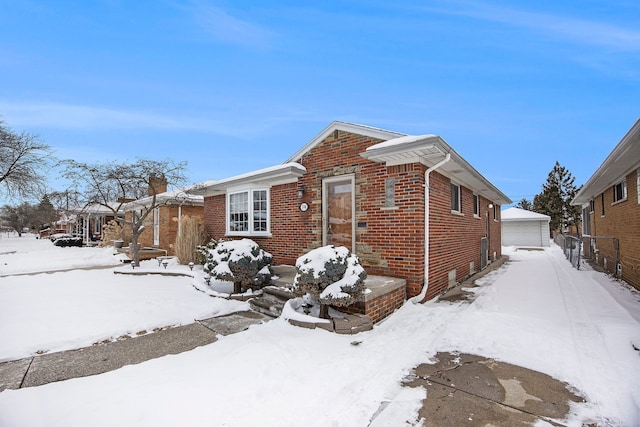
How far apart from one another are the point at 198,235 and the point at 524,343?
10.2m

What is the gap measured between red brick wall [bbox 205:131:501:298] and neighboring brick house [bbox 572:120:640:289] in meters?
3.32

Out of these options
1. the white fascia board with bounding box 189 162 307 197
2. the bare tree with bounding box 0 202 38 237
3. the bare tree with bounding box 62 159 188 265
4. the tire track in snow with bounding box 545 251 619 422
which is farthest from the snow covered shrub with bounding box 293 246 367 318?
the bare tree with bounding box 0 202 38 237

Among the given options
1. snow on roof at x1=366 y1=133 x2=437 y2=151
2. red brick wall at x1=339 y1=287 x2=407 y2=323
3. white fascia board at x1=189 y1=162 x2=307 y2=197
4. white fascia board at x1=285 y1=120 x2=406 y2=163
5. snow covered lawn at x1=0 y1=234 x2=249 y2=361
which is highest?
white fascia board at x1=285 y1=120 x2=406 y2=163

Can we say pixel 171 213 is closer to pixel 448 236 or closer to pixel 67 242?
pixel 448 236

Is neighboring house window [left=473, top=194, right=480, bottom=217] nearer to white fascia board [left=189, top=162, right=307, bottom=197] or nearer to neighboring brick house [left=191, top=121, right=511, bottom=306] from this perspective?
neighboring brick house [left=191, top=121, right=511, bottom=306]

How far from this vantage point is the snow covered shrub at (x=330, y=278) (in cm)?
428

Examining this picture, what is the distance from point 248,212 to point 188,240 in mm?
3015

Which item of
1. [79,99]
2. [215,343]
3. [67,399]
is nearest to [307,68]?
[79,99]

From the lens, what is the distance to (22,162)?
14.8 metres

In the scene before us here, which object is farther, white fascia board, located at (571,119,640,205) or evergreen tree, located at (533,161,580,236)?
evergreen tree, located at (533,161,580,236)

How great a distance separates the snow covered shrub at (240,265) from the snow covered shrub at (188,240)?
4131mm

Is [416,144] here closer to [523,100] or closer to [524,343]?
[524,343]

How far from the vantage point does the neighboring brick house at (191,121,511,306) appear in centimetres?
575

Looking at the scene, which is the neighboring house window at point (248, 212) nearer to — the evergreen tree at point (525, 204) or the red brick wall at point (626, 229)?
the red brick wall at point (626, 229)
